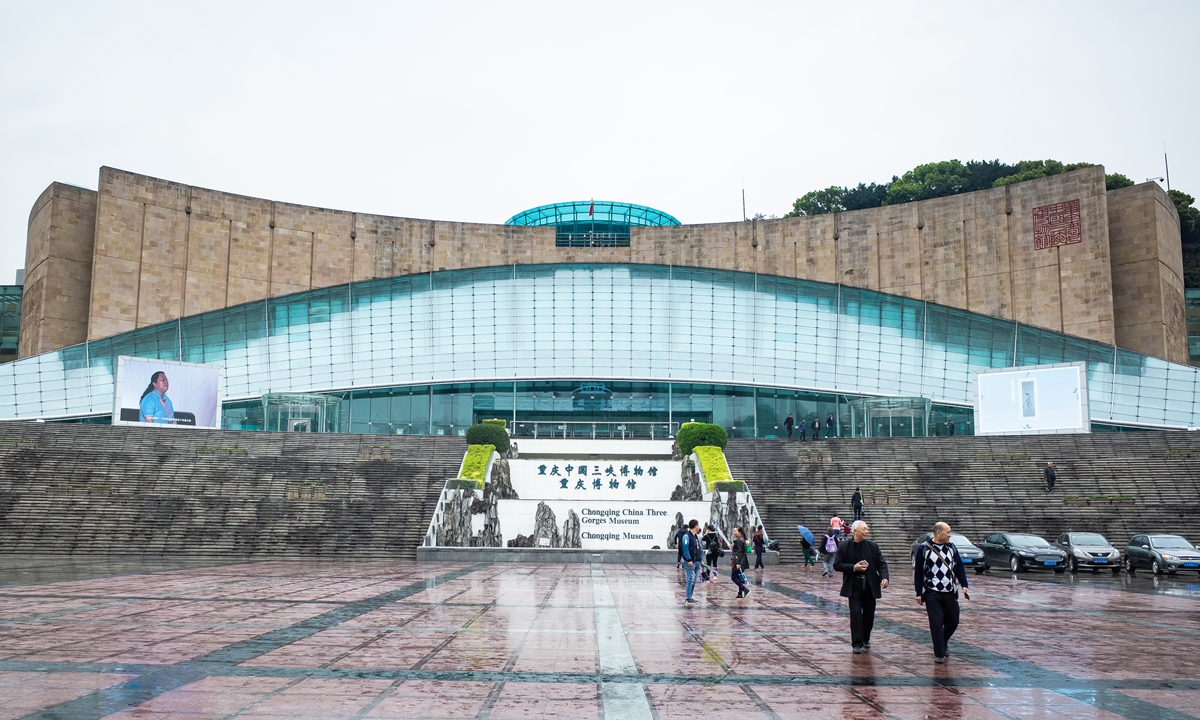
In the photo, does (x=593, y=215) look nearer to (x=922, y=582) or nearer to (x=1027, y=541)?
(x=1027, y=541)

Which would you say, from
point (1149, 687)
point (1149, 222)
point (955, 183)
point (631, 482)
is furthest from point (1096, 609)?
point (955, 183)

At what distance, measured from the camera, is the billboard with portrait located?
1668 inches

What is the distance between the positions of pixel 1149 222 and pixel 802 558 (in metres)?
37.9

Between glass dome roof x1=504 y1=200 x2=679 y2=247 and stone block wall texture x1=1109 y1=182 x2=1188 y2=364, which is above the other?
glass dome roof x1=504 y1=200 x2=679 y2=247


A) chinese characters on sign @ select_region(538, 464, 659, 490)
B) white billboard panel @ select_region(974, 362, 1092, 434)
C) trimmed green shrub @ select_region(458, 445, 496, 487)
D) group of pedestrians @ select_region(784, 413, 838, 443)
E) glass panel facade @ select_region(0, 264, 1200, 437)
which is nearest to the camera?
trimmed green shrub @ select_region(458, 445, 496, 487)

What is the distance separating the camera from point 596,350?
56312mm

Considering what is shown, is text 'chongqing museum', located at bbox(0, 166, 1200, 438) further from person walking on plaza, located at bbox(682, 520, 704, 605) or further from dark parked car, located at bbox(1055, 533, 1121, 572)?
person walking on plaza, located at bbox(682, 520, 704, 605)

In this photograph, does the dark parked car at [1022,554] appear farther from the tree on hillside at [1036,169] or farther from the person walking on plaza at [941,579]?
the tree on hillside at [1036,169]

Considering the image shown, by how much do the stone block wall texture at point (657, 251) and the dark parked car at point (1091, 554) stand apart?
31269 millimetres

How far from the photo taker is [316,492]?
106 feet

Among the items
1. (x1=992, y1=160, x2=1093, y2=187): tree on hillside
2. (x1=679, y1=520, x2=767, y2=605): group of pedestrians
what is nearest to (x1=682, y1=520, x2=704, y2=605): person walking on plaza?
(x1=679, y1=520, x2=767, y2=605): group of pedestrians

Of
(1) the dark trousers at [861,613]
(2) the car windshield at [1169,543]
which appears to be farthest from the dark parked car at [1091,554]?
(1) the dark trousers at [861,613]

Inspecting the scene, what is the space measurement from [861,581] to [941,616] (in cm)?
95

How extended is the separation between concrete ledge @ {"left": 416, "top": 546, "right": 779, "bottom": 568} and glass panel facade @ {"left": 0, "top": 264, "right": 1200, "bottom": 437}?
999 inches
